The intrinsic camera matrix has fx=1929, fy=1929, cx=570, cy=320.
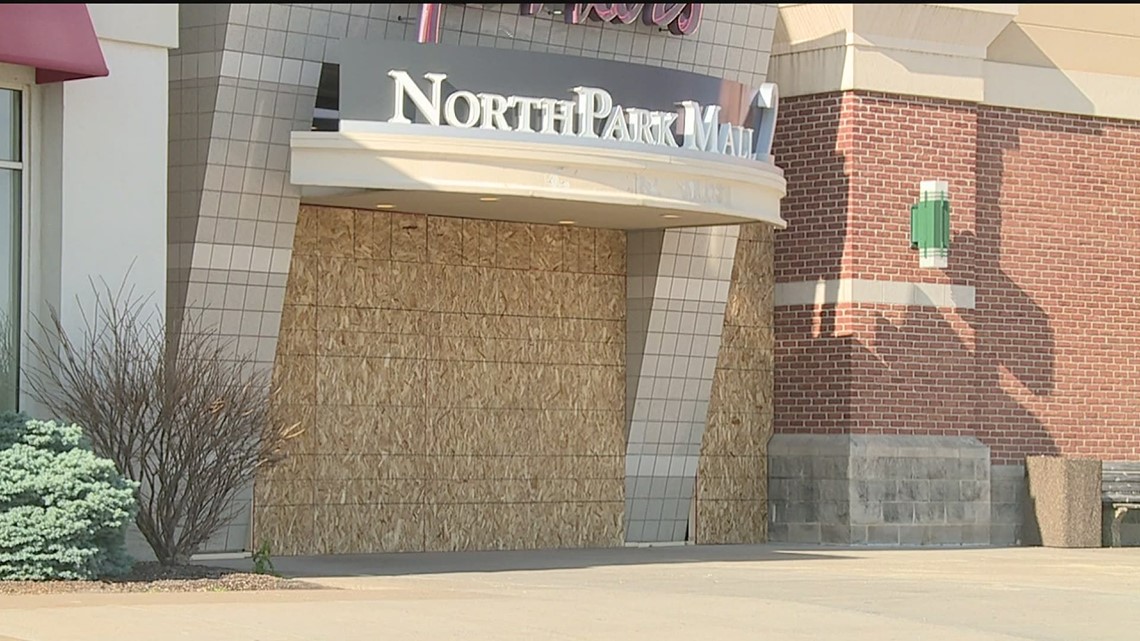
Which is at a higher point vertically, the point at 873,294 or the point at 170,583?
the point at 873,294

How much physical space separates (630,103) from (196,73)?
4.68m

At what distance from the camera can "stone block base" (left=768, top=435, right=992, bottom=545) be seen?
25.4 m

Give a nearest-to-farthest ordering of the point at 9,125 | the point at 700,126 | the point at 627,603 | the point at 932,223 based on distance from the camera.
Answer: the point at 627,603 → the point at 9,125 → the point at 700,126 → the point at 932,223

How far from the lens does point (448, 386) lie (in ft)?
76.8

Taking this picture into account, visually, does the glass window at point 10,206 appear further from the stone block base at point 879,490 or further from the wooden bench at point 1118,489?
the wooden bench at point 1118,489

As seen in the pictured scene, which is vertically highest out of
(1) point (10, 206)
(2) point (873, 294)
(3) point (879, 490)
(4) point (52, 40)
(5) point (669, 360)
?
(4) point (52, 40)

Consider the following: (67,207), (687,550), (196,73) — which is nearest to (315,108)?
(196,73)

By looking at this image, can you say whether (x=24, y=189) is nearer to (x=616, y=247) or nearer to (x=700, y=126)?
(x=700, y=126)

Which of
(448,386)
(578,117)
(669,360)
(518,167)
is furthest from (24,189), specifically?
(669,360)

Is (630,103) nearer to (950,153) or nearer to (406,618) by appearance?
(950,153)

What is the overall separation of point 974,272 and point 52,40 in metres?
13.6

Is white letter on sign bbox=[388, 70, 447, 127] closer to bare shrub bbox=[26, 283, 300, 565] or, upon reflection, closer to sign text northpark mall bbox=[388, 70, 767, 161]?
sign text northpark mall bbox=[388, 70, 767, 161]

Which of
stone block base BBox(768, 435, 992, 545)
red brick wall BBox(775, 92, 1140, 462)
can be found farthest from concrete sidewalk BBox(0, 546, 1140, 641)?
red brick wall BBox(775, 92, 1140, 462)

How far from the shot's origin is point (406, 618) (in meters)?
14.4
